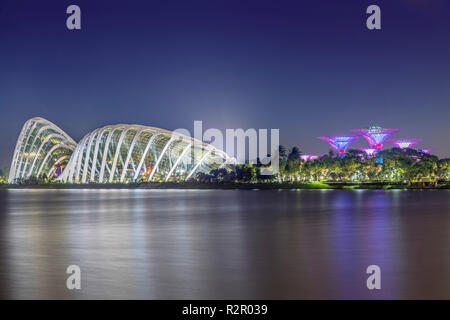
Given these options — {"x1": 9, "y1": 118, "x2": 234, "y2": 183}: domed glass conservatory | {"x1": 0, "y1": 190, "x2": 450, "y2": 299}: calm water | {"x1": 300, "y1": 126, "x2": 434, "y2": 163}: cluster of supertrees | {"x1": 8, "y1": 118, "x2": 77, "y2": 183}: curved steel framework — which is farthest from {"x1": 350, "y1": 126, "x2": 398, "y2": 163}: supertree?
{"x1": 0, "y1": 190, "x2": 450, "y2": 299}: calm water

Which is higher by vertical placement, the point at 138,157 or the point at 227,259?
the point at 138,157

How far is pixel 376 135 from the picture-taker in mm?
122188

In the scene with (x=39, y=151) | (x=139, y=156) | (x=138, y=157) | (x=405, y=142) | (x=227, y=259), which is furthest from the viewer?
(x=39, y=151)

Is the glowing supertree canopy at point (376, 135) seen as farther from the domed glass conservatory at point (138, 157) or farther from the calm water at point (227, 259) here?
the calm water at point (227, 259)

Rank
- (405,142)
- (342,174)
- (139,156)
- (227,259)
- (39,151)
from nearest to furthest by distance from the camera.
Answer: (227,259), (342,174), (139,156), (405,142), (39,151)

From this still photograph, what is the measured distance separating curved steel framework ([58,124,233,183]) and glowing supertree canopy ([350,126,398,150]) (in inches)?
1426

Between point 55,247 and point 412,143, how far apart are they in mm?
126927

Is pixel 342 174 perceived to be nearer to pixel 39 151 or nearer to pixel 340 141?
pixel 340 141

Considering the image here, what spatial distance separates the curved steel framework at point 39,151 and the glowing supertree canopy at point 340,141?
72.3 metres

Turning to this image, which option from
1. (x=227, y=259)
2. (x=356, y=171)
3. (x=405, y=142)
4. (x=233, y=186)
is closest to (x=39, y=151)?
(x=233, y=186)

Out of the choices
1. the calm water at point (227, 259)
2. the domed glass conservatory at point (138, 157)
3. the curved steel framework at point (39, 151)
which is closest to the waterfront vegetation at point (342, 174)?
the domed glass conservatory at point (138, 157)

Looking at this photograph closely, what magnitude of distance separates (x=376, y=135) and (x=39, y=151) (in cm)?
8807

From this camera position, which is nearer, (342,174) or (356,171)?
(356,171)
